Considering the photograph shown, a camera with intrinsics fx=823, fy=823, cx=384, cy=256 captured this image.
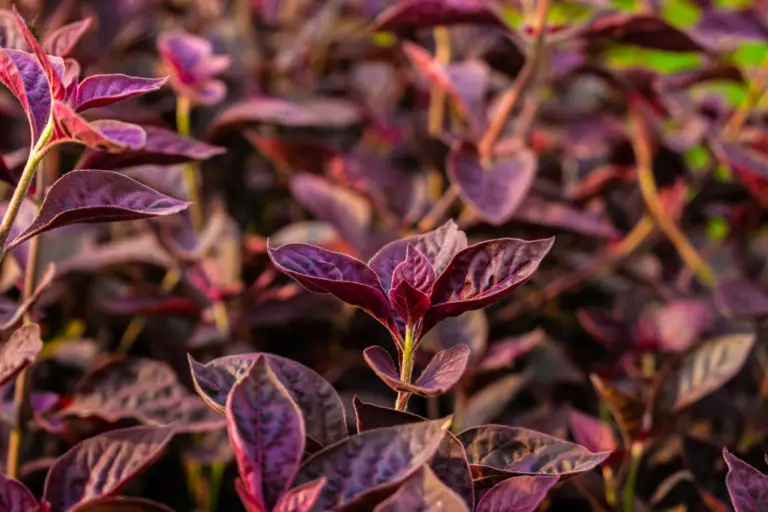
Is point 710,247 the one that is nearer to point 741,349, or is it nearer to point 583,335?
point 583,335

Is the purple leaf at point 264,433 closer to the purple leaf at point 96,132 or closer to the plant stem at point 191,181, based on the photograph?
the purple leaf at point 96,132

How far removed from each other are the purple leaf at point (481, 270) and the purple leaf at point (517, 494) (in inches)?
5.4

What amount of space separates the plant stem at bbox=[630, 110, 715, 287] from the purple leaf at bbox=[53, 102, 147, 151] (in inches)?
36.4

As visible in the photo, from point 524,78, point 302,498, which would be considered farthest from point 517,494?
point 524,78

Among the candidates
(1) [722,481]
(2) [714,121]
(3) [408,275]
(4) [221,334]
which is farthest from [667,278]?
(3) [408,275]

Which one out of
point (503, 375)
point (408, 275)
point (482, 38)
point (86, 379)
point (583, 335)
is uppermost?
point (408, 275)

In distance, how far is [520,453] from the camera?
67 centimetres

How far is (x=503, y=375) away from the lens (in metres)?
1.21

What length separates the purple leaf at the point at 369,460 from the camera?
536 mm

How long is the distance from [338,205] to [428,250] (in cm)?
61

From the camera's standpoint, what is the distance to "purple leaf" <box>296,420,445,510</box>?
0.54 m

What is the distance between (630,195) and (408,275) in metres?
1.02

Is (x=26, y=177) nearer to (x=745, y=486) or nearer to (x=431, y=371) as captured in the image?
(x=431, y=371)

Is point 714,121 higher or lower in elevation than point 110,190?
lower
